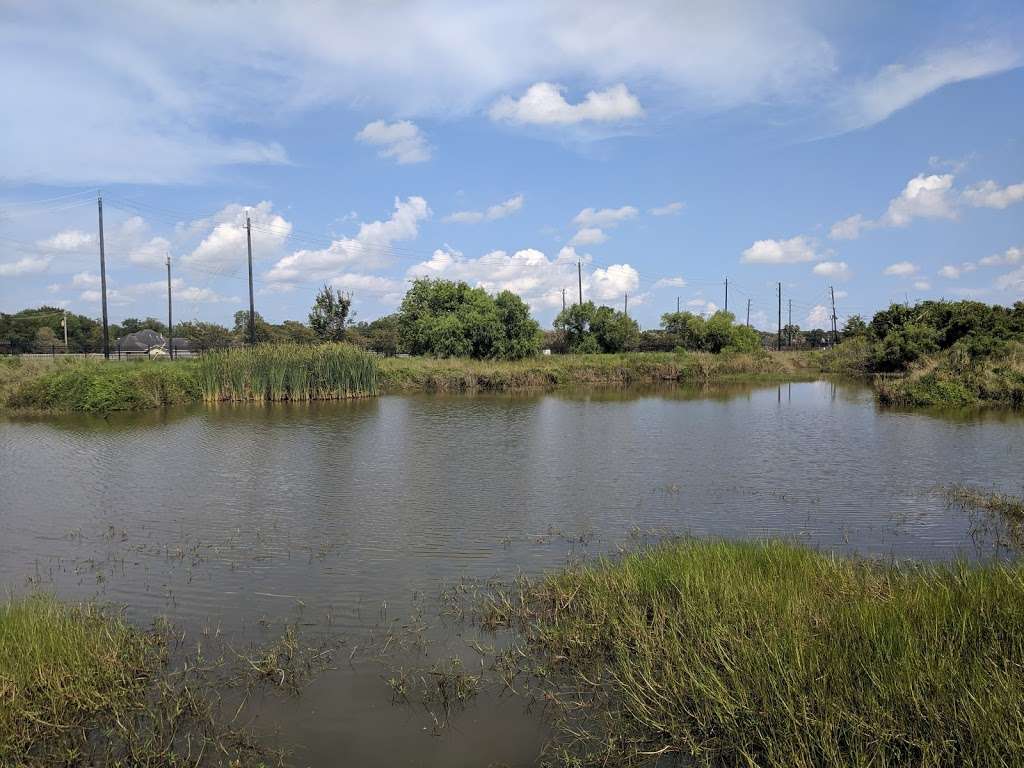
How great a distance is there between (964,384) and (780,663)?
26.2 meters

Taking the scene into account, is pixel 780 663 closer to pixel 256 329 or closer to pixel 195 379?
pixel 195 379

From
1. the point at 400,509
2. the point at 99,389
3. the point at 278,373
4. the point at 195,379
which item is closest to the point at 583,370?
the point at 278,373

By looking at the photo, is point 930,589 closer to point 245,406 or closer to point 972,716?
point 972,716

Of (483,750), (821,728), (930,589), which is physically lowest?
(483,750)

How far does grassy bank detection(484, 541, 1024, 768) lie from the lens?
416cm

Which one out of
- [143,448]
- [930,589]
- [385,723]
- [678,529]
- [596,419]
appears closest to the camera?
[385,723]

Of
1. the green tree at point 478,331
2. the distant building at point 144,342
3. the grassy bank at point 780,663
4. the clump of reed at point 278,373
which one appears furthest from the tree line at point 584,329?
the grassy bank at point 780,663

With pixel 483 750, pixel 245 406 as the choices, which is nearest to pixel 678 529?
pixel 483 750

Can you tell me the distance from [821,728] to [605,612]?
2.49m

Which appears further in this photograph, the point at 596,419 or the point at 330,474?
the point at 596,419

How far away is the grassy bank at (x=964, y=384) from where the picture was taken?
82.3 ft

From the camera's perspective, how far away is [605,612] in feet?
21.5

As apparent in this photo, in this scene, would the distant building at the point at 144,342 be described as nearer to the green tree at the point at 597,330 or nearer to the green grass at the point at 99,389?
the green tree at the point at 597,330

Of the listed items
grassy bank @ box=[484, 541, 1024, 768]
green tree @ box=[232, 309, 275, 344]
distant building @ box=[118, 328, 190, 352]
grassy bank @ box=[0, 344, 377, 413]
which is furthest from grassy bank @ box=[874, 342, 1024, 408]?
distant building @ box=[118, 328, 190, 352]
